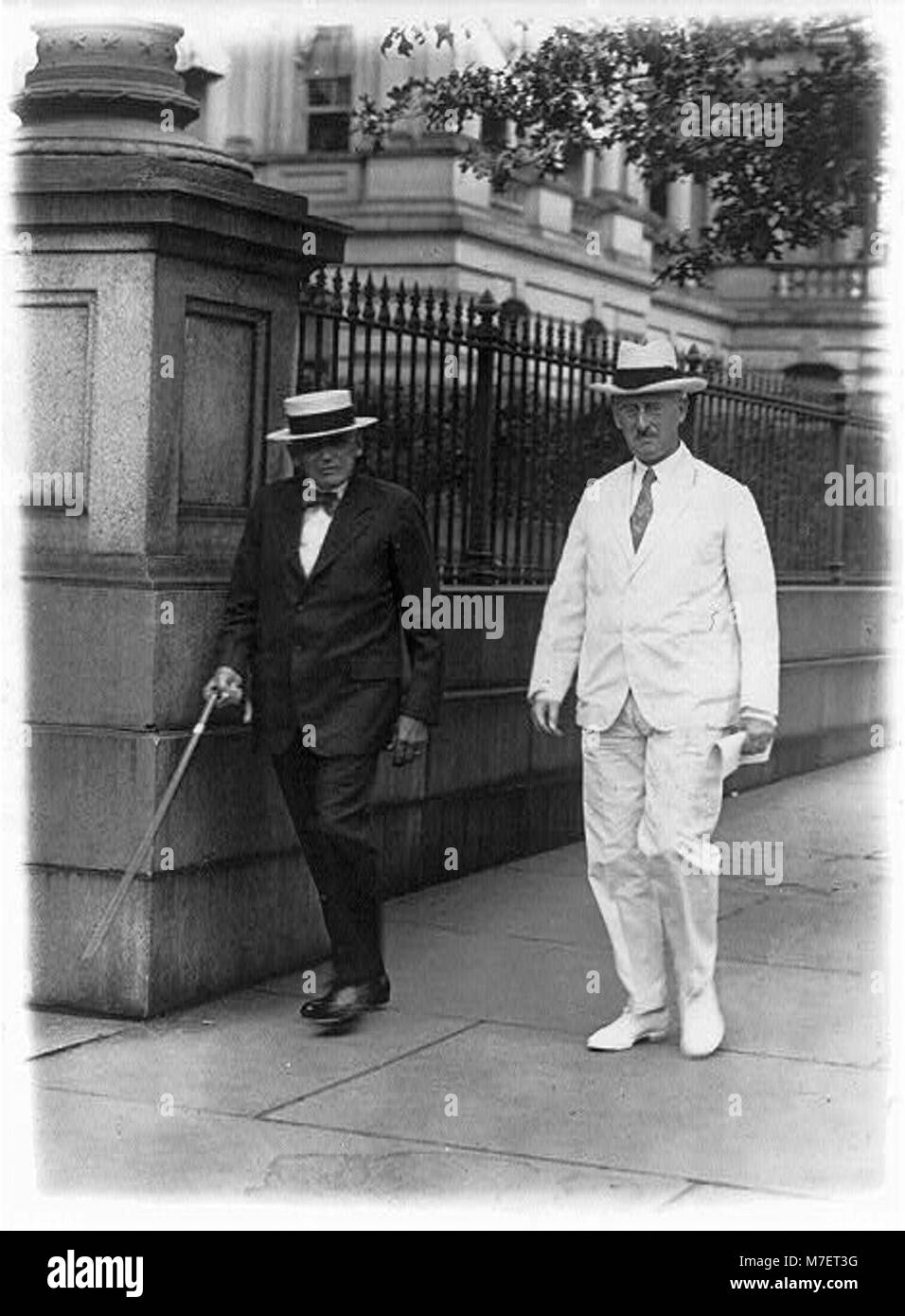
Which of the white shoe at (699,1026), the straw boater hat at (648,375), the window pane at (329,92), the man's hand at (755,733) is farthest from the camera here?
the window pane at (329,92)

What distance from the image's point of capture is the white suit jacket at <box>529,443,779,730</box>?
22.5 ft

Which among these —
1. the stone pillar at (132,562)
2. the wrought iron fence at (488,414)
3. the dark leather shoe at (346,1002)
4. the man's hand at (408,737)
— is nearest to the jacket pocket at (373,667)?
the man's hand at (408,737)

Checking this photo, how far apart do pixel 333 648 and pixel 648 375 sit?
130cm

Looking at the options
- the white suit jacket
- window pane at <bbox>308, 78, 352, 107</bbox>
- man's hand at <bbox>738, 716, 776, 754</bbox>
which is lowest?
man's hand at <bbox>738, 716, 776, 754</bbox>

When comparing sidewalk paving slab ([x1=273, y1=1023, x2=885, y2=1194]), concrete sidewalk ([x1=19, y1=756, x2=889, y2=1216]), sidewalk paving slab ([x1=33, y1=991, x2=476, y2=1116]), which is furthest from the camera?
sidewalk paving slab ([x1=33, y1=991, x2=476, y2=1116])

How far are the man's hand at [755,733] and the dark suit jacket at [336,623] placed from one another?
101cm

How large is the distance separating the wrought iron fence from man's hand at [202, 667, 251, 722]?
157 centimetres

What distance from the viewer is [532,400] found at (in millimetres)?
10773

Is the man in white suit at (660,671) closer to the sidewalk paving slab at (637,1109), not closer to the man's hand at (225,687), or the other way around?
the sidewalk paving slab at (637,1109)

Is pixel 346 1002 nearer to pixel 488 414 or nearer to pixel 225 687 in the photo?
pixel 225 687

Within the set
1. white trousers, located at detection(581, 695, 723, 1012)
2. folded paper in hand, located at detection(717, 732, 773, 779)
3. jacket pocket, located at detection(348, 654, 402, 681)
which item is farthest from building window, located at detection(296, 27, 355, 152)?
folded paper in hand, located at detection(717, 732, 773, 779)

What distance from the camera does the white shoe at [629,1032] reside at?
7.13m

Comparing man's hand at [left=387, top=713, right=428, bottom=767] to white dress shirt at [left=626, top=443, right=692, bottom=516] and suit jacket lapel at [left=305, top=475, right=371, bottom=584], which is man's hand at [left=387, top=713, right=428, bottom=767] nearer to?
suit jacket lapel at [left=305, top=475, right=371, bottom=584]

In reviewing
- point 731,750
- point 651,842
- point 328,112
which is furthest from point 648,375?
point 328,112
